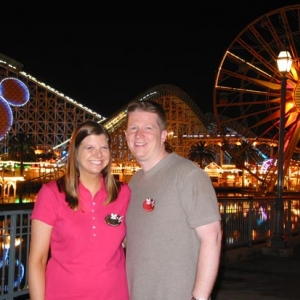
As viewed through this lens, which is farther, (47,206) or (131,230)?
(131,230)

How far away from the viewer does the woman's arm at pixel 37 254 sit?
2809 millimetres

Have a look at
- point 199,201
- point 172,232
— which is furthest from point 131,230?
point 199,201

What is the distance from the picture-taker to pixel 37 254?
281 cm

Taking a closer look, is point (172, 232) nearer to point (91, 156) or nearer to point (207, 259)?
point (207, 259)

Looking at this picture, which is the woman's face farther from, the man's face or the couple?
the man's face

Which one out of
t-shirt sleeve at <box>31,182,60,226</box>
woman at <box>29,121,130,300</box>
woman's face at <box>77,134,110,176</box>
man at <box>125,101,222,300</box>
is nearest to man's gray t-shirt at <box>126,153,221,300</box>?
man at <box>125,101,222,300</box>

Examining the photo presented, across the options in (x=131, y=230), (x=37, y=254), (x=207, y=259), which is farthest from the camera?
(x=131, y=230)

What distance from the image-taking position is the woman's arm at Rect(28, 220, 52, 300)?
111 inches

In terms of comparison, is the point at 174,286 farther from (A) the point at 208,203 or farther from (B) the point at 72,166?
(B) the point at 72,166

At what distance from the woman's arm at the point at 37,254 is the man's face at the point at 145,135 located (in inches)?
24.8

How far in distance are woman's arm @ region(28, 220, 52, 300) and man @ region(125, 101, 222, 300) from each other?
44 centimetres

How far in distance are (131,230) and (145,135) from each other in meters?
0.51

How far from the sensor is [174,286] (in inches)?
110

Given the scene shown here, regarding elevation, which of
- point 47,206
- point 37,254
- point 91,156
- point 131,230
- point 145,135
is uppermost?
point 145,135
